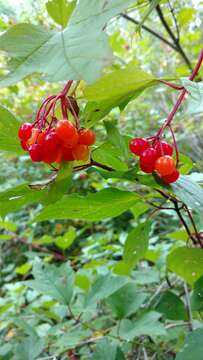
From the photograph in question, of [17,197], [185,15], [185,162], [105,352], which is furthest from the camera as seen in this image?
[185,15]

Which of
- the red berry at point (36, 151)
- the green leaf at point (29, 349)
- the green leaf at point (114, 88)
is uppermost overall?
the green leaf at point (114, 88)

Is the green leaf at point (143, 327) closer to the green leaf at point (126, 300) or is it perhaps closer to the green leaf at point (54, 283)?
the green leaf at point (126, 300)

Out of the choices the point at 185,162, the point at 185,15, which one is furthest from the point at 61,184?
the point at 185,15

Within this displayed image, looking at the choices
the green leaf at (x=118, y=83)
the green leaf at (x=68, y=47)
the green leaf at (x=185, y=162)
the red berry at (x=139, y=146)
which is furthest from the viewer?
the green leaf at (x=185, y=162)

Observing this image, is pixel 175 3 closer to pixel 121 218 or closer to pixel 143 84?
pixel 143 84

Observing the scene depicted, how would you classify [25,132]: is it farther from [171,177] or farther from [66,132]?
[171,177]

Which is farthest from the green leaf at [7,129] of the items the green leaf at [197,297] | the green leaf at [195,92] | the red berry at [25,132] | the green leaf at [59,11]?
the green leaf at [197,297]
